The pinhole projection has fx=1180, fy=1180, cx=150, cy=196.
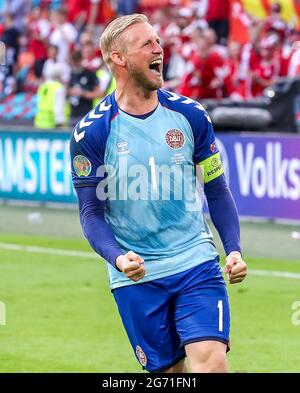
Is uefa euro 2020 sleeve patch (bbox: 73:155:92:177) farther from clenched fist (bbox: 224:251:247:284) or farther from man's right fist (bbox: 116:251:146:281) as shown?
clenched fist (bbox: 224:251:247:284)

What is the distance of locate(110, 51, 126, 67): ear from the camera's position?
256 inches

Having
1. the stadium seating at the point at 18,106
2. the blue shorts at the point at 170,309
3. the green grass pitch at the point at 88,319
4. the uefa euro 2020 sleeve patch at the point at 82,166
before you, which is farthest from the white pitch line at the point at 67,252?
the stadium seating at the point at 18,106

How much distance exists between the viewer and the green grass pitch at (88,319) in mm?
9648

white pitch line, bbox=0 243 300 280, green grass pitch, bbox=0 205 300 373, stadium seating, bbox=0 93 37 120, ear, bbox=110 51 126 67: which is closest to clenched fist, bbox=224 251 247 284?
ear, bbox=110 51 126 67

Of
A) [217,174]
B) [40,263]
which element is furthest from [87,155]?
[40,263]

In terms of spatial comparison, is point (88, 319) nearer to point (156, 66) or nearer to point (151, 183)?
point (151, 183)

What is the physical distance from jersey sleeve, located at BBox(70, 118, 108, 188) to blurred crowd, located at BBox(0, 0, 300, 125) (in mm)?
13874

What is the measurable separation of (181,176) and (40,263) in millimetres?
8583

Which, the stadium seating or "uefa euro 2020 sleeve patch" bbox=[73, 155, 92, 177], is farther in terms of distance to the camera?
the stadium seating

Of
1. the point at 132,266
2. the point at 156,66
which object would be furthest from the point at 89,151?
the point at 132,266

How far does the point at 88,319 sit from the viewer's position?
11.5 meters

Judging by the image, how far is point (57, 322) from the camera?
447 inches
